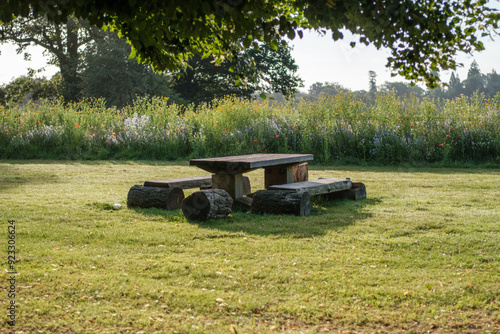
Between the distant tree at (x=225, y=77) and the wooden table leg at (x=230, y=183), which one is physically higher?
the distant tree at (x=225, y=77)

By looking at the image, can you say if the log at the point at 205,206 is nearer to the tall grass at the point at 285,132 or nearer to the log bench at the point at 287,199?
the log bench at the point at 287,199

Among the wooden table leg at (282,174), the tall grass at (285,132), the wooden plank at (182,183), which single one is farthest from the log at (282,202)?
the tall grass at (285,132)

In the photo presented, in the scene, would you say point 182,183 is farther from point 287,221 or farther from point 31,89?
point 31,89

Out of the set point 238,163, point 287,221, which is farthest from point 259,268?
point 238,163

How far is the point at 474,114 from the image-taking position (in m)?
12.9

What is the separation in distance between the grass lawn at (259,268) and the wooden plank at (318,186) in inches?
10.8

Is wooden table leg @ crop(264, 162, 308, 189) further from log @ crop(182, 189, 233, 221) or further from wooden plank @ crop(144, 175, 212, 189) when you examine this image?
log @ crop(182, 189, 233, 221)

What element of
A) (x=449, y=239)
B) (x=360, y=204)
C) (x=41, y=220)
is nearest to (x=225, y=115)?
(x=360, y=204)

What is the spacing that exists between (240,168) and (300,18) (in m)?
2.29

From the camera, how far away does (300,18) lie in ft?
→ 15.8

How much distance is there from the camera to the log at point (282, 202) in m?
6.18

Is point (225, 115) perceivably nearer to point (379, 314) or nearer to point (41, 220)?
point (41, 220)

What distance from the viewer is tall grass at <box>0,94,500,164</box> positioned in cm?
1234

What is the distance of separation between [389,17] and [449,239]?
2409 millimetres
